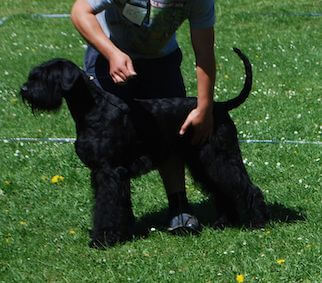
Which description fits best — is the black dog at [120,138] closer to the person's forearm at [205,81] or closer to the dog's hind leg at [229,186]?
the dog's hind leg at [229,186]

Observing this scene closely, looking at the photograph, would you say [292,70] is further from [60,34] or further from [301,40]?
[60,34]

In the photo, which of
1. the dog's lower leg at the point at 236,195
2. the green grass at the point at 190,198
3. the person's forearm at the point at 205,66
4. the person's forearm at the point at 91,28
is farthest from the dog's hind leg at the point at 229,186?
the person's forearm at the point at 91,28

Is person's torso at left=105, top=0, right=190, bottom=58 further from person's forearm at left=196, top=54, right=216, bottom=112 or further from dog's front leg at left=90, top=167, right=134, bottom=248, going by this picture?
dog's front leg at left=90, top=167, right=134, bottom=248

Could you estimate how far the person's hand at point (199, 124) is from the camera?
5625 millimetres

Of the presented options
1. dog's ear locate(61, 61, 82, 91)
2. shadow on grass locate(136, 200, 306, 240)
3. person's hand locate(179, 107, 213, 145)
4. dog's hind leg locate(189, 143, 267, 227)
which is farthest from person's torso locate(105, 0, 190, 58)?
shadow on grass locate(136, 200, 306, 240)

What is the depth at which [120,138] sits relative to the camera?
5637 mm

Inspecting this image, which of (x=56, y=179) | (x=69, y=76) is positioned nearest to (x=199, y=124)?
(x=69, y=76)

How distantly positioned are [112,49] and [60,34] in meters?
8.40

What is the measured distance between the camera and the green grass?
5262mm

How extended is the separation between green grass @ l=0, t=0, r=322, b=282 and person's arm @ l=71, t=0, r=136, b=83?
117 centimetres

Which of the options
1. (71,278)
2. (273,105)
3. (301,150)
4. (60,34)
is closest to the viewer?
(71,278)

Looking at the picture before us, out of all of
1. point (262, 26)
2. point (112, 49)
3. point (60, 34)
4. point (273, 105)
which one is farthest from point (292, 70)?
point (112, 49)

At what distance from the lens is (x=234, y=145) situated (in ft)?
19.3

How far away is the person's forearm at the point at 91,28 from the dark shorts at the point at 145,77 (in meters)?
0.43
